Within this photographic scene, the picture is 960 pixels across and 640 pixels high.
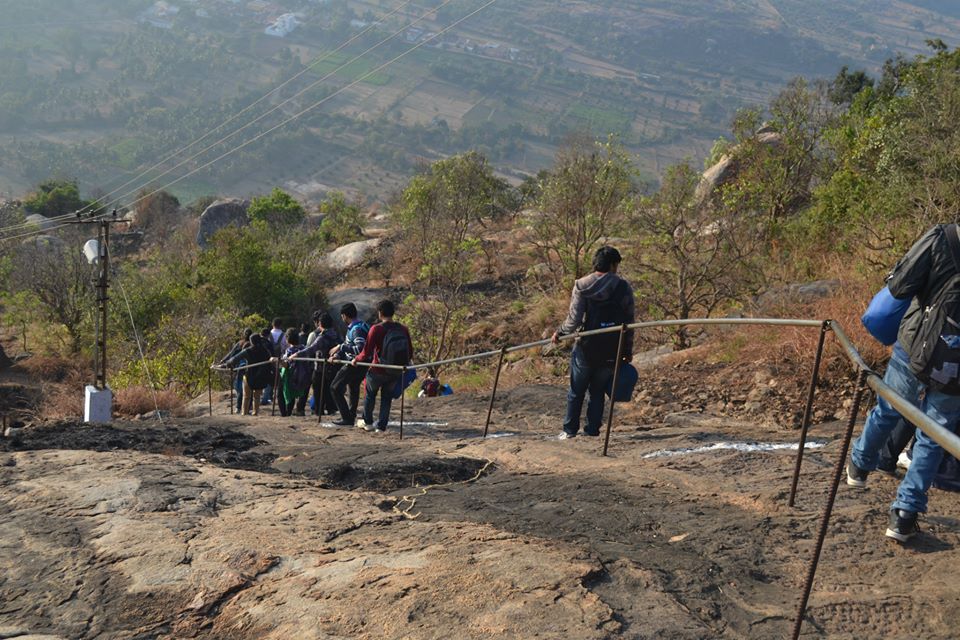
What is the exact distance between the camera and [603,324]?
781 cm

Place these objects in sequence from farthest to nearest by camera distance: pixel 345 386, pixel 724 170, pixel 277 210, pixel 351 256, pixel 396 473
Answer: pixel 277 210
pixel 351 256
pixel 724 170
pixel 345 386
pixel 396 473

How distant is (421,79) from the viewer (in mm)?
185125

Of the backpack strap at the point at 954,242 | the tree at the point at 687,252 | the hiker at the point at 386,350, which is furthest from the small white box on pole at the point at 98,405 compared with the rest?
A: the backpack strap at the point at 954,242

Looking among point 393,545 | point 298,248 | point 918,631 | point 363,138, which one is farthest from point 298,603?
point 363,138

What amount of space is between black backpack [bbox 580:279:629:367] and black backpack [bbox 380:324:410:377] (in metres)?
2.59

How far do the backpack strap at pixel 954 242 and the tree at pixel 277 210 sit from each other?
47.1m

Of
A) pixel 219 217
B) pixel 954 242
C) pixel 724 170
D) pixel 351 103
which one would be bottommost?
pixel 351 103

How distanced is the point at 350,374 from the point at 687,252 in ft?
27.8

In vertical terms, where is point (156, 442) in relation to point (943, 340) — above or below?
below

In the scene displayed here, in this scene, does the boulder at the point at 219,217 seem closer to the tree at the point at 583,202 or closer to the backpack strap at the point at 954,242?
the tree at the point at 583,202

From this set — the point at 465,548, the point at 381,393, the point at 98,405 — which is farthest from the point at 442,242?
the point at 465,548

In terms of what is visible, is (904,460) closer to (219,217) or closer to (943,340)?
(943,340)

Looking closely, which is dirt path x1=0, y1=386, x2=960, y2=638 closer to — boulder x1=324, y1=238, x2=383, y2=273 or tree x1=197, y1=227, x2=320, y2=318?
tree x1=197, y1=227, x2=320, y2=318

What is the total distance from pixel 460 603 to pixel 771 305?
9.49 meters
